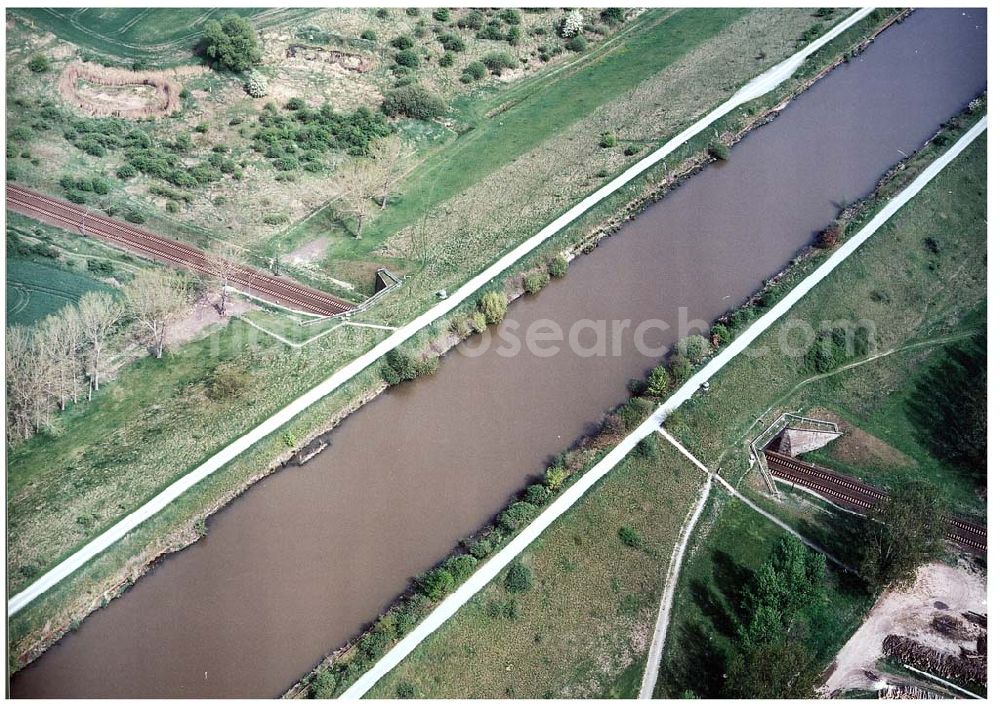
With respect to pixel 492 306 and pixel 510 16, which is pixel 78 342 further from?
pixel 510 16

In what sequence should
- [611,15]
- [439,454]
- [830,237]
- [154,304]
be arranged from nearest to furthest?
1. [439,454]
2. [154,304]
3. [830,237]
4. [611,15]

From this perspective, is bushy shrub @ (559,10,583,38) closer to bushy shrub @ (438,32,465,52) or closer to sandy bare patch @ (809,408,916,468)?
bushy shrub @ (438,32,465,52)

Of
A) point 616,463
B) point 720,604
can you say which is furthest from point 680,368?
point 720,604

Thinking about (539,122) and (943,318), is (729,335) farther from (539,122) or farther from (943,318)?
(539,122)

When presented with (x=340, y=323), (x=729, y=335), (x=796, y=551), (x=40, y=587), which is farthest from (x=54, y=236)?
(x=796, y=551)

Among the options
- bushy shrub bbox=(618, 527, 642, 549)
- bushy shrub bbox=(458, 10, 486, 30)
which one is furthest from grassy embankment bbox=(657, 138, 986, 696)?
bushy shrub bbox=(458, 10, 486, 30)
